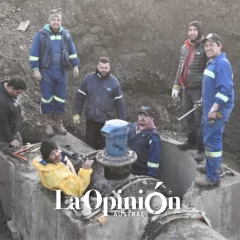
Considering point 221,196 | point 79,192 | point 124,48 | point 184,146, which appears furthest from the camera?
point 124,48

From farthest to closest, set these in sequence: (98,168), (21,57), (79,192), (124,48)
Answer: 1. (124,48)
2. (21,57)
3. (98,168)
4. (79,192)

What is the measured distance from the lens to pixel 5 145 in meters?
6.59

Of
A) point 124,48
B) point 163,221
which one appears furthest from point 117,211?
point 124,48

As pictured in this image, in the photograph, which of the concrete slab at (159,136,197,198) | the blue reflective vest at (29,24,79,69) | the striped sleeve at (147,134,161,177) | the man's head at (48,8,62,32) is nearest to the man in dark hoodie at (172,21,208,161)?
the concrete slab at (159,136,197,198)

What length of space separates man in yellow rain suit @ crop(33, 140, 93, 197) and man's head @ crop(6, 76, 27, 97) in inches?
59.3

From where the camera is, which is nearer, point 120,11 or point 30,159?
point 30,159

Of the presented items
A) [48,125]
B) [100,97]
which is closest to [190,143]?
[100,97]

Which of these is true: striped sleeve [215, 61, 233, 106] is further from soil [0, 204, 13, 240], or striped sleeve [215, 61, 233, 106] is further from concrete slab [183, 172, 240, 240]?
soil [0, 204, 13, 240]

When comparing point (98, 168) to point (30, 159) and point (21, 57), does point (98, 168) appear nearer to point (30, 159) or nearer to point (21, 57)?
point (30, 159)

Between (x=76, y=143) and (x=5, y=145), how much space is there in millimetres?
1085

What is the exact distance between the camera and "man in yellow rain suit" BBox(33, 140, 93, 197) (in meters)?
→ 4.95

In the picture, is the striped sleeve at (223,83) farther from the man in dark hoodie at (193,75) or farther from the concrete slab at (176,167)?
the concrete slab at (176,167)

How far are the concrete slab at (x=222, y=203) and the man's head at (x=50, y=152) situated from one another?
1.86 meters

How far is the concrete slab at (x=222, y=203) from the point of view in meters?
5.85
